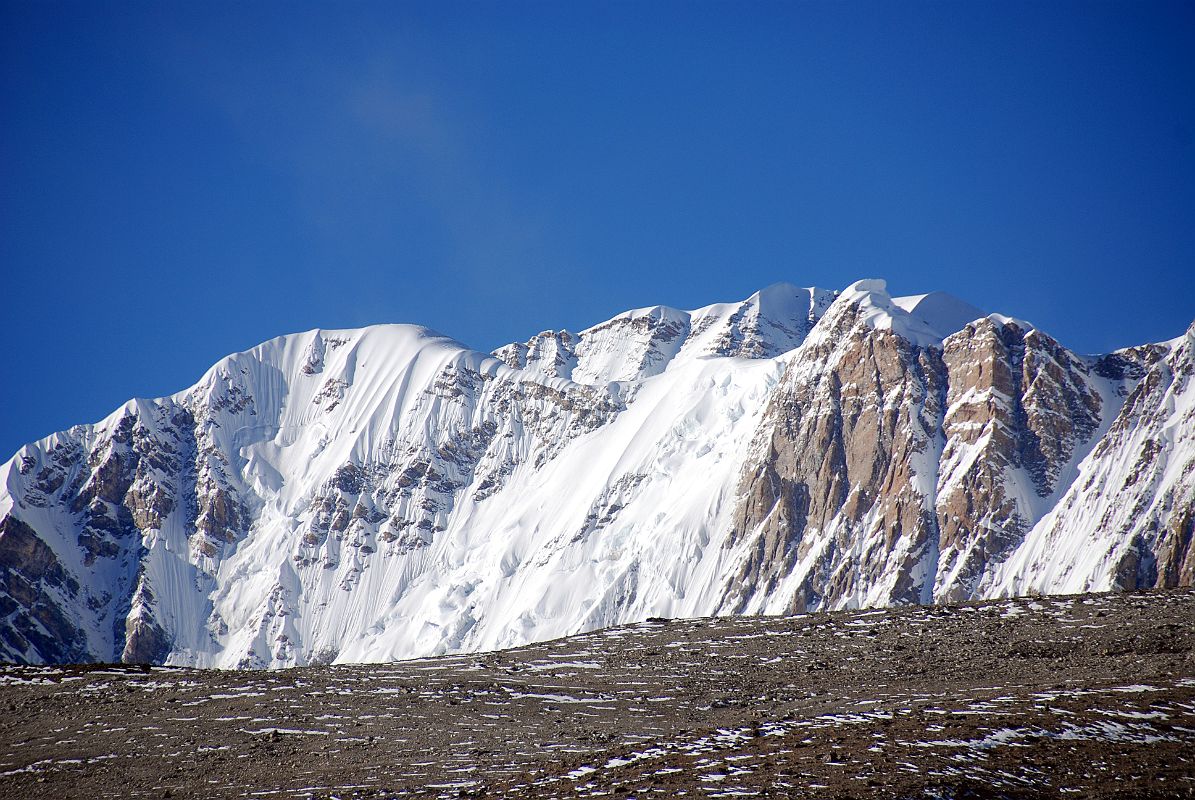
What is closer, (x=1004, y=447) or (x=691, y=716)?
(x=691, y=716)

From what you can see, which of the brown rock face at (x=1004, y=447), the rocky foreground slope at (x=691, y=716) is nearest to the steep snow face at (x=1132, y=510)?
the brown rock face at (x=1004, y=447)

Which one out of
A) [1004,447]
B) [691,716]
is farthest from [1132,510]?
[691,716]

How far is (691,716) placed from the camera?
35.4m

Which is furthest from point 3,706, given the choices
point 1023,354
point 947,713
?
point 1023,354

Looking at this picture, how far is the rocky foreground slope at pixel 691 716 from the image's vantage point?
24734 mm

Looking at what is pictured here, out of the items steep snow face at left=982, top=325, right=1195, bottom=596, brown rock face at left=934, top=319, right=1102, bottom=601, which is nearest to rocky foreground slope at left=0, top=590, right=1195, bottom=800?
steep snow face at left=982, top=325, right=1195, bottom=596

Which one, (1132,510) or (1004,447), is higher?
(1004,447)

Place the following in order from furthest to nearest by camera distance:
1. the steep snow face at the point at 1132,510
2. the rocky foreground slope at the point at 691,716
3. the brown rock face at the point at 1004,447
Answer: the brown rock face at the point at 1004,447, the steep snow face at the point at 1132,510, the rocky foreground slope at the point at 691,716

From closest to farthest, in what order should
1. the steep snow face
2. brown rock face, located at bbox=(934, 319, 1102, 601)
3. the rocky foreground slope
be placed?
the rocky foreground slope → the steep snow face → brown rock face, located at bbox=(934, 319, 1102, 601)

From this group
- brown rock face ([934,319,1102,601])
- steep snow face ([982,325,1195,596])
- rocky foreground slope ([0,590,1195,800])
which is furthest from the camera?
brown rock face ([934,319,1102,601])

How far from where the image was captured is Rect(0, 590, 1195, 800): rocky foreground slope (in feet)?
81.1

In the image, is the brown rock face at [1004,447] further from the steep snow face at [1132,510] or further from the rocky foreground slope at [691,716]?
the rocky foreground slope at [691,716]

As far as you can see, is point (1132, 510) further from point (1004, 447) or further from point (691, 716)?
point (691, 716)

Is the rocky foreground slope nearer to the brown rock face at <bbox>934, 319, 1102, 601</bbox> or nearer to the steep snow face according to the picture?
the steep snow face
